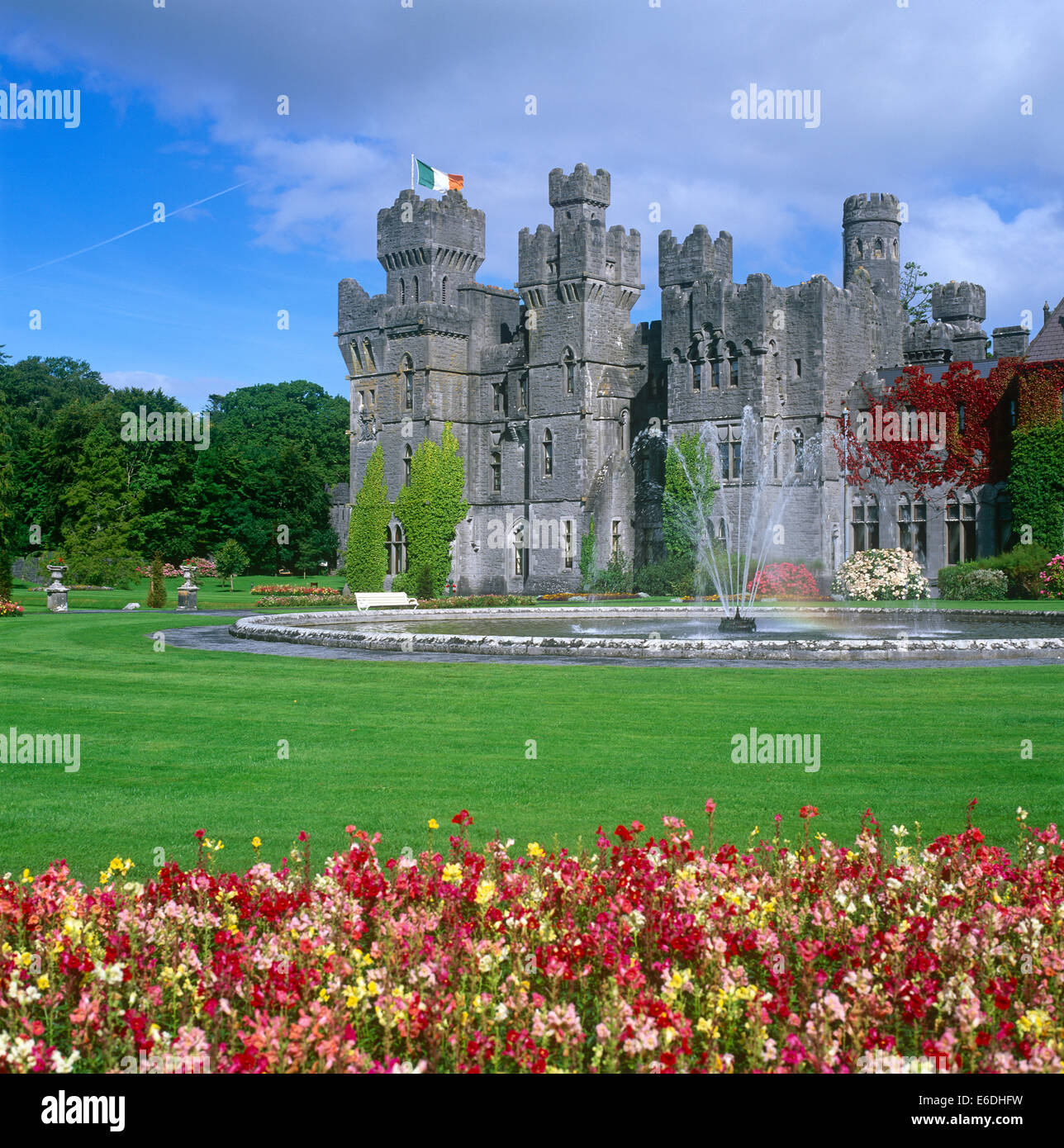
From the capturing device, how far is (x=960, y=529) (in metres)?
44.0

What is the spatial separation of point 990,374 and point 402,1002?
144 ft

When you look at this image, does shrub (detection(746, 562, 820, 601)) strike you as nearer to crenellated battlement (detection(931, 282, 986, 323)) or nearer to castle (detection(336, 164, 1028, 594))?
castle (detection(336, 164, 1028, 594))

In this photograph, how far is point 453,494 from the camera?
2034 inches

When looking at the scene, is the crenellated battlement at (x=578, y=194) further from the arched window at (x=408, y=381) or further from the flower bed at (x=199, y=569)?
the flower bed at (x=199, y=569)

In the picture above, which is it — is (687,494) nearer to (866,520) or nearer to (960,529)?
(866,520)

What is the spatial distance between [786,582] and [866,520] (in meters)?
6.43

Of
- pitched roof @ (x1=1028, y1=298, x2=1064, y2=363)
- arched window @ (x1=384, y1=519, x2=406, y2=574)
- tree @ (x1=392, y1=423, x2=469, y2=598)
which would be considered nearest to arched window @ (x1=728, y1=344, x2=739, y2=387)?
pitched roof @ (x1=1028, y1=298, x2=1064, y2=363)

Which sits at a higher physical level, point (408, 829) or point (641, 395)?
point (641, 395)

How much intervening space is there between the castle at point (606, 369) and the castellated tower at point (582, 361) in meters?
0.08

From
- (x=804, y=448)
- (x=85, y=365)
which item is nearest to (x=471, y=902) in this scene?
(x=804, y=448)

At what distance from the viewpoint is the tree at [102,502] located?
54.0 metres

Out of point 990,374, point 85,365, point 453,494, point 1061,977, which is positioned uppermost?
point 85,365

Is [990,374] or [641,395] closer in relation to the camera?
[990,374]

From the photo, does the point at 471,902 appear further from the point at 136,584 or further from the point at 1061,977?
the point at 136,584
